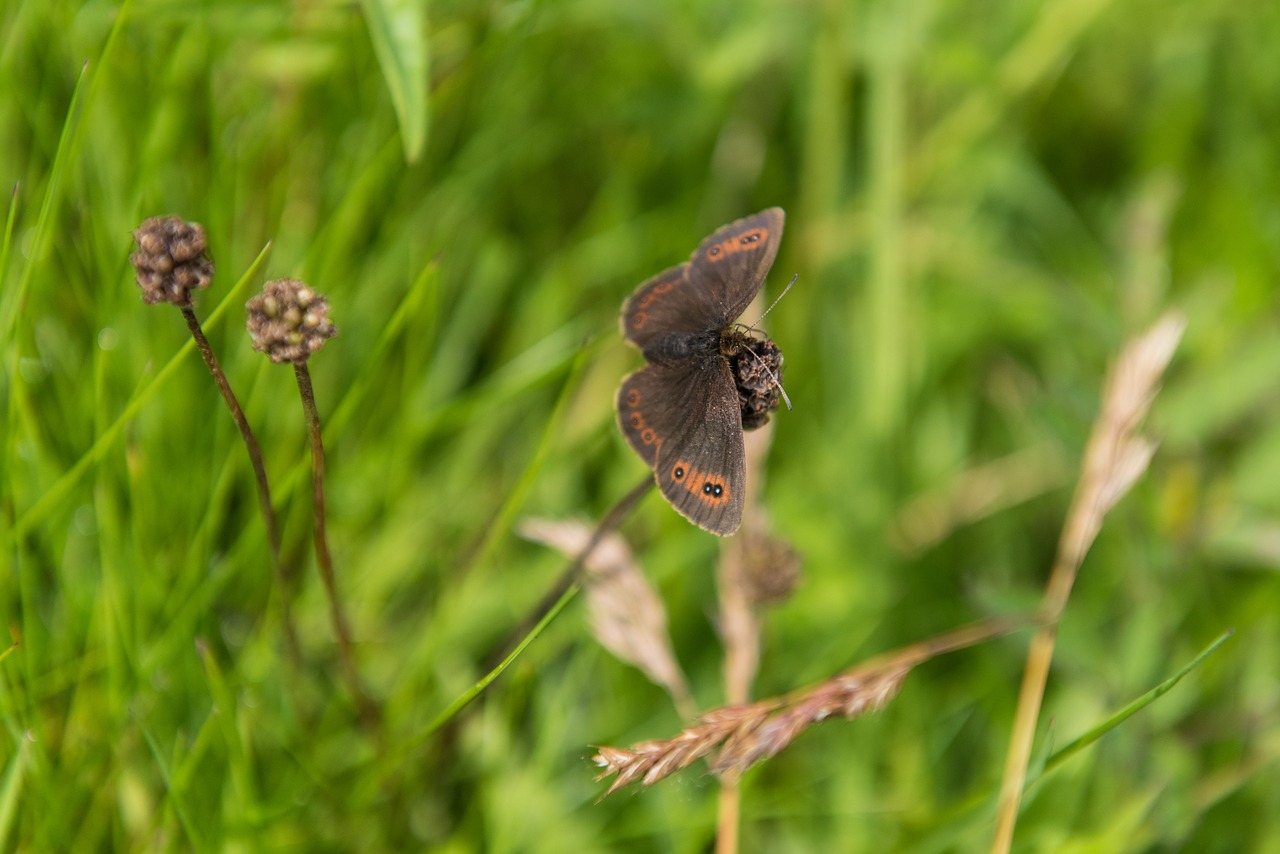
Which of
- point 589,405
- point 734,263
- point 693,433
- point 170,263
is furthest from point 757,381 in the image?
point 589,405

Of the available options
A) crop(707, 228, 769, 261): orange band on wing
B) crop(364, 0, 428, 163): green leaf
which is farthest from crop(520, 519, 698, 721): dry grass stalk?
crop(364, 0, 428, 163): green leaf

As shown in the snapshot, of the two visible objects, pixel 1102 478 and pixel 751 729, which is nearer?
pixel 751 729

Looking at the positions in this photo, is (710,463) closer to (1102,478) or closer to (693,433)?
(693,433)

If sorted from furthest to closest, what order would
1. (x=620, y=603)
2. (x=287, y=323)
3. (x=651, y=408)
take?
(x=620, y=603)
(x=651, y=408)
(x=287, y=323)

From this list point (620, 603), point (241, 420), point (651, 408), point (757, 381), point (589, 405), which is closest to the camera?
point (241, 420)

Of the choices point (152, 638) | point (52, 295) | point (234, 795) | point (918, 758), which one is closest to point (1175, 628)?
point (918, 758)

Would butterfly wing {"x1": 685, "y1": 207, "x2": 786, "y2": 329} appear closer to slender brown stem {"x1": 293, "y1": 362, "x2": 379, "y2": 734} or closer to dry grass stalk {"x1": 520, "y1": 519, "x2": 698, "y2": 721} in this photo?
dry grass stalk {"x1": 520, "y1": 519, "x2": 698, "y2": 721}
